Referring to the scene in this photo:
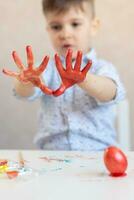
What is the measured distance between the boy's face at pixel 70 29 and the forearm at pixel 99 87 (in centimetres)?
11

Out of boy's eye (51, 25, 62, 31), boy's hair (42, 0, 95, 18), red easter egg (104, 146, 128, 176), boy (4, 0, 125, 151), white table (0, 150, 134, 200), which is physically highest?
boy's hair (42, 0, 95, 18)

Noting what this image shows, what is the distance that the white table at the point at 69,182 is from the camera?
19.1 inches

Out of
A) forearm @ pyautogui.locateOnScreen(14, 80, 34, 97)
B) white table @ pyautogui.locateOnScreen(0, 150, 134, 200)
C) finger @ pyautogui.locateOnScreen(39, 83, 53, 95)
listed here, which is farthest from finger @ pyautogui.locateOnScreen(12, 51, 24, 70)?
forearm @ pyautogui.locateOnScreen(14, 80, 34, 97)

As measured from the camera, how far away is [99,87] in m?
0.88

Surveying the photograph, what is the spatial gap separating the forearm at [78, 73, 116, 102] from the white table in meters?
0.18

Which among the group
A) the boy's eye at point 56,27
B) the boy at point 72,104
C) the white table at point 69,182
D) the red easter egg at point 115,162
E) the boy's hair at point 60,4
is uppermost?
the boy's hair at point 60,4

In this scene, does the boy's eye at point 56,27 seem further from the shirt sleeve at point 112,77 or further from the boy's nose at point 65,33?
the shirt sleeve at point 112,77

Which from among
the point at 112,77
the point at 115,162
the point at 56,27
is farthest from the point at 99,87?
the point at 115,162

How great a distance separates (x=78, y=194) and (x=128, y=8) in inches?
36.6

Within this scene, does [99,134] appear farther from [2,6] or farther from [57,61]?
[2,6]

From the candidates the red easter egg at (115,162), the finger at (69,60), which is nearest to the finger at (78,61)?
the finger at (69,60)

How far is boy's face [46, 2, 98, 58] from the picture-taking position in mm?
973

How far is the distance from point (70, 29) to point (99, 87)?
0.55 ft

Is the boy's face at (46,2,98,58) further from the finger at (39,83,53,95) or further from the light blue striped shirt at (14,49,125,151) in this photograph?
the finger at (39,83,53,95)
